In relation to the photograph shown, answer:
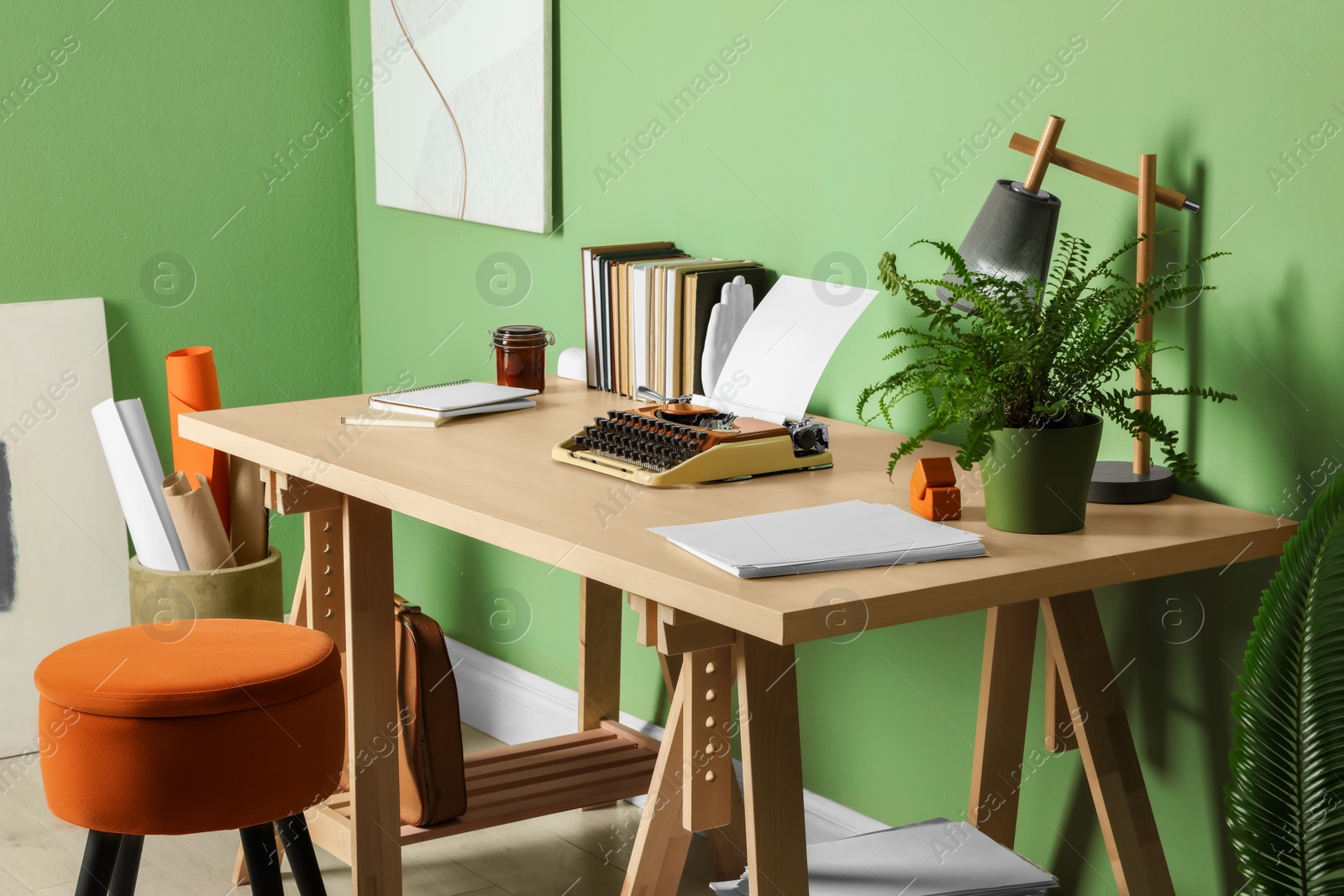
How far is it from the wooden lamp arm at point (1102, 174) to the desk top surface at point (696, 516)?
0.38m

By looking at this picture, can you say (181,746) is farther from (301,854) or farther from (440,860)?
(440,860)

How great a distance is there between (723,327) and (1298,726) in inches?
47.0

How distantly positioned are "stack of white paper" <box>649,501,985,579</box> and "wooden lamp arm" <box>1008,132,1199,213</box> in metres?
0.50

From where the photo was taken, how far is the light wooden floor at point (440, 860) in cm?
250

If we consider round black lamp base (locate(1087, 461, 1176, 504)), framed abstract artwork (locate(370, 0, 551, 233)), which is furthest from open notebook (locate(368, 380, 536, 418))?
round black lamp base (locate(1087, 461, 1176, 504))

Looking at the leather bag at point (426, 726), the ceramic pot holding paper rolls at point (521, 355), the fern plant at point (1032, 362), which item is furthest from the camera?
the ceramic pot holding paper rolls at point (521, 355)

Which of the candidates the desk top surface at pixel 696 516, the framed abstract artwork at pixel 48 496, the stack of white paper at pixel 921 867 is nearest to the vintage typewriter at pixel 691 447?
the desk top surface at pixel 696 516

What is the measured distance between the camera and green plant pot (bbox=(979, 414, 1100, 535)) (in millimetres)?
1622

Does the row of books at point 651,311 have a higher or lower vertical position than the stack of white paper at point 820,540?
higher

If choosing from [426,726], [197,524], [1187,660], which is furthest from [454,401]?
[1187,660]

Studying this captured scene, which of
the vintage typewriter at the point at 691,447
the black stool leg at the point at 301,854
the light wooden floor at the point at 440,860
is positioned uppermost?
the vintage typewriter at the point at 691,447

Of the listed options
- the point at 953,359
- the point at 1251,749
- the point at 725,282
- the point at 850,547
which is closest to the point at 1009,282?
the point at 953,359

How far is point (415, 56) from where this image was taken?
3.15m

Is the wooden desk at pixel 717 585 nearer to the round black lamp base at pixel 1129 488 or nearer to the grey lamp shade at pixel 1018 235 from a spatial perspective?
the round black lamp base at pixel 1129 488
